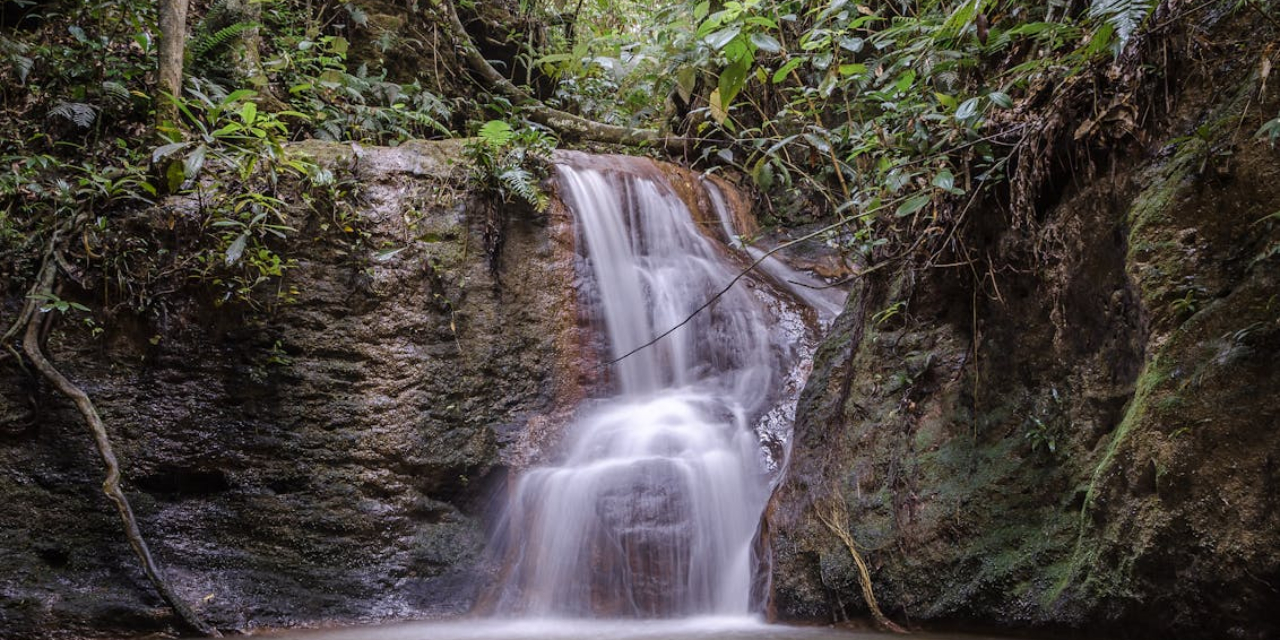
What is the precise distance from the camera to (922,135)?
11.2 ft

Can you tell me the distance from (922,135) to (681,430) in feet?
8.70

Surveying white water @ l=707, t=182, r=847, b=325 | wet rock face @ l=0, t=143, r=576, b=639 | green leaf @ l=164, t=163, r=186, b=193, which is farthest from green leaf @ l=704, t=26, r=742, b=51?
white water @ l=707, t=182, r=847, b=325

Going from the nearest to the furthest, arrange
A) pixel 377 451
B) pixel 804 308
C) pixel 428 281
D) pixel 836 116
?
pixel 377 451, pixel 428 281, pixel 804 308, pixel 836 116

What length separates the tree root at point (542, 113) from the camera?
8.62 meters

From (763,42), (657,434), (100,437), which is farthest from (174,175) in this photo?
(763,42)

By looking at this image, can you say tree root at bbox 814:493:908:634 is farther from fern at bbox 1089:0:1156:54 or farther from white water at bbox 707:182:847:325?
white water at bbox 707:182:847:325

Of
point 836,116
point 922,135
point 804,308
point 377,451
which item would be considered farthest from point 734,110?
point 377,451

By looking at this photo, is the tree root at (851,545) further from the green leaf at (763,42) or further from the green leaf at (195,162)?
the green leaf at (195,162)

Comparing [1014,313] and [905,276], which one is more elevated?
[905,276]

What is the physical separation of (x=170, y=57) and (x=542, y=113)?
447 cm

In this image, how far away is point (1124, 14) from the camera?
2.45m

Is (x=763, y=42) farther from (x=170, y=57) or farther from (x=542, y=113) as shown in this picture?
(x=542, y=113)

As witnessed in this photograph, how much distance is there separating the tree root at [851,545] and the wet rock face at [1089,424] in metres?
0.04

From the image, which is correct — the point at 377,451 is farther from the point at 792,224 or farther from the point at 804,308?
the point at 792,224
